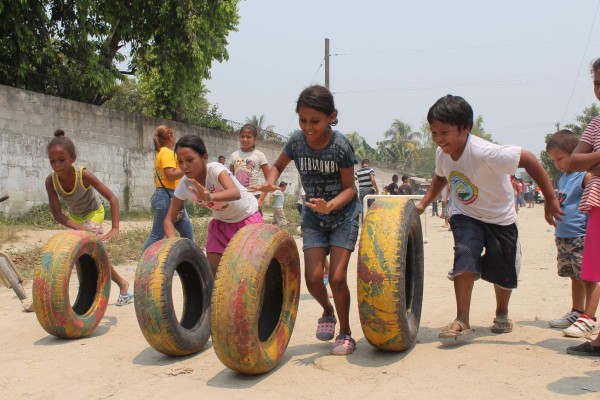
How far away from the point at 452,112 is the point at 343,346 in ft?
5.92

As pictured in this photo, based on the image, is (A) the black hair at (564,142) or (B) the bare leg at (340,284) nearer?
(B) the bare leg at (340,284)

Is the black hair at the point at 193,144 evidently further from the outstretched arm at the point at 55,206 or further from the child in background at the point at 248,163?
the child in background at the point at 248,163

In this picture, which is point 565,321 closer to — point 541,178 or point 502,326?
point 502,326

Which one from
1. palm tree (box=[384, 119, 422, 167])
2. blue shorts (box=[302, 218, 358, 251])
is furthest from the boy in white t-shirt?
palm tree (box=[384, 119, 422, 167])

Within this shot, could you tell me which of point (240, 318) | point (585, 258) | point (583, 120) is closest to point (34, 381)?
point (240, 318)

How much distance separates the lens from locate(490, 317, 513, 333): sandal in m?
4.70

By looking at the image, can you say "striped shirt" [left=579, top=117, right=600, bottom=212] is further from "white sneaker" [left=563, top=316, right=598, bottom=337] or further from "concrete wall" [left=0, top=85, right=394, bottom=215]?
"concrete wall" [left=0, top=85, right=394, bottom=215]

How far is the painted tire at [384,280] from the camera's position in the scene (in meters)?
3.94

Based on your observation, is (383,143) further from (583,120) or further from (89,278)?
(89,278)

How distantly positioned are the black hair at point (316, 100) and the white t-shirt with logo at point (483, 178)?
3.17 feet

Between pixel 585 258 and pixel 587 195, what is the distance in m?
0.42

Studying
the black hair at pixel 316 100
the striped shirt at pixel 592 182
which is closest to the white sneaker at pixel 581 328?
the striped shirt at pixel 592 182

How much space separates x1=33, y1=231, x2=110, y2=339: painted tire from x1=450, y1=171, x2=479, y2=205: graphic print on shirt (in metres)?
3.10

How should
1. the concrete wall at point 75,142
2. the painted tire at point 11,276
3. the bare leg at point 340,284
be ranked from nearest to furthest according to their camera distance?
the bare leg at point 340,284
the painted tire at point 11,276
the concrete wall at point 75,142
